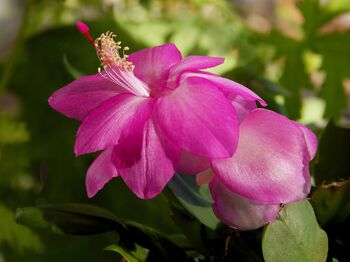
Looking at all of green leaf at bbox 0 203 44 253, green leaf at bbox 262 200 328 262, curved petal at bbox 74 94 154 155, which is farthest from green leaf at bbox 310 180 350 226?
green leaf at bbox 0 203 44 253

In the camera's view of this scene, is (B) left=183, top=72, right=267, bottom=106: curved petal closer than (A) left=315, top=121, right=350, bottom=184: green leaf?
Yes

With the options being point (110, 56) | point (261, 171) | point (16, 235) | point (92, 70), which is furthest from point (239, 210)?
point (92, 70)

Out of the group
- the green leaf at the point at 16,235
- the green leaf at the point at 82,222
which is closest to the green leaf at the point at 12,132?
the green leaf at the point at 16,235

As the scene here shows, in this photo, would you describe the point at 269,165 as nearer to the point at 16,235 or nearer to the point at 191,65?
the point at 191,65

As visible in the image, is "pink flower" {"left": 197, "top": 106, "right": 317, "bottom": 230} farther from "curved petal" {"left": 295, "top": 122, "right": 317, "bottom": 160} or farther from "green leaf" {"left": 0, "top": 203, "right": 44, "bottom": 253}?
"green leaf" {"left": 0, "top": 203, "right": 44, "bottom": 253}

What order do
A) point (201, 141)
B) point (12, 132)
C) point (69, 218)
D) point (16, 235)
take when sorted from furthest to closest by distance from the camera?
point (12, 132) → point (16, 235) → point (69, 218) → point (201, 141)

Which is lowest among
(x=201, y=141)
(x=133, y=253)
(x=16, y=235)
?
(x=16, y=235)

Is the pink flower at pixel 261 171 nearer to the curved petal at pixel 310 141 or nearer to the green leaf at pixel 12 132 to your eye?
the curved petal at pixel 310 141

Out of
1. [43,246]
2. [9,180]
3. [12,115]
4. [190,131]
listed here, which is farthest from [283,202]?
[12,115]
